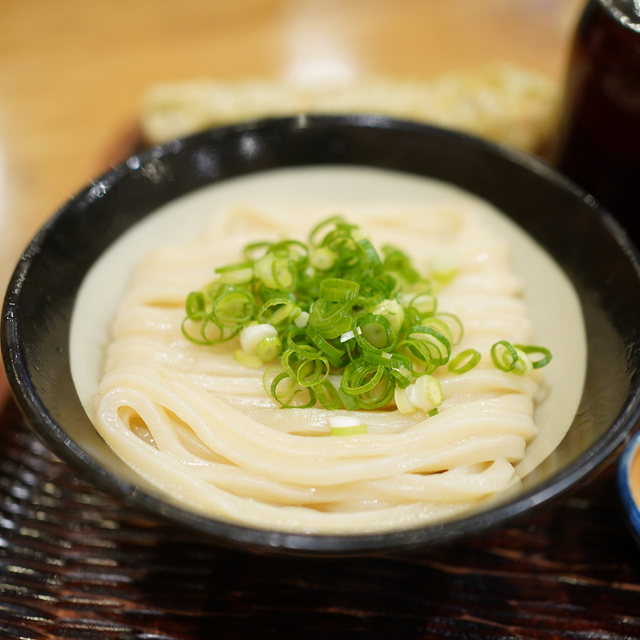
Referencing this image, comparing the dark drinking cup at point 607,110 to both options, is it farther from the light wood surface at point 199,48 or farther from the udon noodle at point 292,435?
the light wood surface at point 199,48

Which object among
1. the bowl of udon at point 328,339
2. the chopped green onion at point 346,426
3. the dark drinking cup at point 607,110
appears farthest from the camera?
the dark drinking cup at point 607,110

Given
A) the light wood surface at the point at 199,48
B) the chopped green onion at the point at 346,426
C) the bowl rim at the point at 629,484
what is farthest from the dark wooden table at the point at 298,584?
the light wood surface at the point at 199,48

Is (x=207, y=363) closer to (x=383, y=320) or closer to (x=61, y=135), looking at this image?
(x=383, y=320)

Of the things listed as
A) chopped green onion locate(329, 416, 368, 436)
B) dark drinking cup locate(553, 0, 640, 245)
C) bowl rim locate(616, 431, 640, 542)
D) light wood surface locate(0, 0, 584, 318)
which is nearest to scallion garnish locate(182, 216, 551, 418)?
chopped green onion locate(329, 416, 368, 436)

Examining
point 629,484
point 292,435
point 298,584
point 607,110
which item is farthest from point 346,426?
point 607,110

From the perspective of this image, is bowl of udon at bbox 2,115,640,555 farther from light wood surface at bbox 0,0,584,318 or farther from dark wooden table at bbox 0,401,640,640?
light wood surface at bbox 0,0,584,318

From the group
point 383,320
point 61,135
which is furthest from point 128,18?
point 383,320
